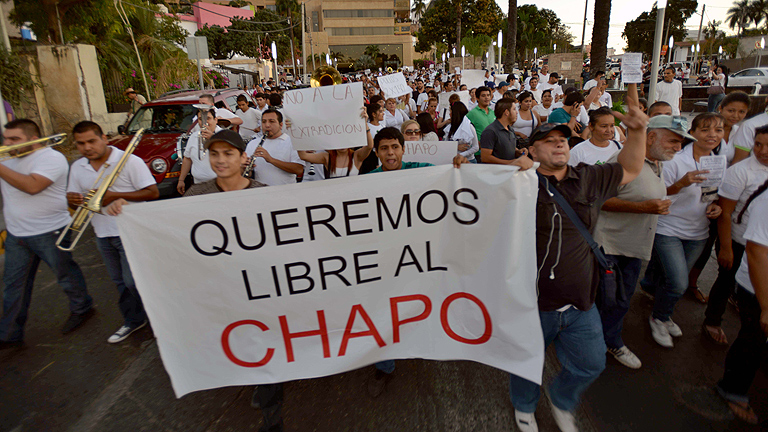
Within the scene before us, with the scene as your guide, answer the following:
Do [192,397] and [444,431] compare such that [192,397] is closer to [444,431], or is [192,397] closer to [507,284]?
[444,431]

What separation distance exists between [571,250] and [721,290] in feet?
7.04

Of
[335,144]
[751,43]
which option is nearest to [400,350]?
[335,144]

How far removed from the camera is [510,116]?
5.12m

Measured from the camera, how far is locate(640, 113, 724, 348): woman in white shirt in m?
3.50

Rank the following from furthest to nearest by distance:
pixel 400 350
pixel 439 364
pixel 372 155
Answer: pixel 372 155, pixel 439 364, pixel 400 350

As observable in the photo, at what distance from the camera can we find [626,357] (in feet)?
11.5

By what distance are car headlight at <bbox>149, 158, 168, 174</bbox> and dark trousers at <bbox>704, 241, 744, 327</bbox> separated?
23.2ft

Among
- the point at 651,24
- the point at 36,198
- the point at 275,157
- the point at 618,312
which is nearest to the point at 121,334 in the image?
the point at 36,198

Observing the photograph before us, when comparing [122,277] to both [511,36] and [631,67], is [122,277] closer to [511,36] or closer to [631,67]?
[631,67]

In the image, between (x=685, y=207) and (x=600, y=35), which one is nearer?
(x=685, y=207)

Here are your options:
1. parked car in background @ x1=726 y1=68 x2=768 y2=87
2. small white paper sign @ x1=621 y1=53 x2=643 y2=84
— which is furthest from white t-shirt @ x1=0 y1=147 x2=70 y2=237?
parked car in background @ x1=726 y1=68 x2=768 y2=87

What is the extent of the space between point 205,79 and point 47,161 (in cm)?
1816

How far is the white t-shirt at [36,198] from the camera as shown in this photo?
3.74 meters

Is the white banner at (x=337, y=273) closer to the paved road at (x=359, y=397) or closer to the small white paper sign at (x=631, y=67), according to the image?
the paved road at (x=359, y=397)
